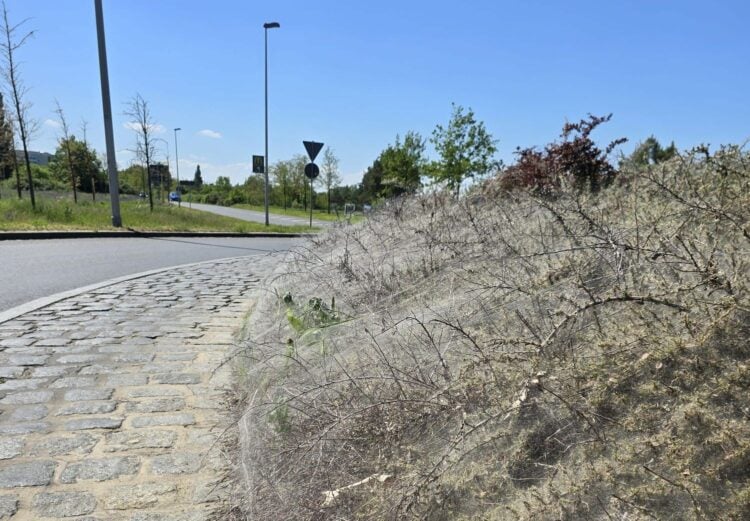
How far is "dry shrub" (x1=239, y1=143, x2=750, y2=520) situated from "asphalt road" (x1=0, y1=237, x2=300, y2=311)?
5.05 meters

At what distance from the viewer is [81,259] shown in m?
9.02

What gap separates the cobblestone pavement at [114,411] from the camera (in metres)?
2.25

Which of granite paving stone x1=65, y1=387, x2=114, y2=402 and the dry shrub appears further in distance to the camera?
granite paving stone x1=65, y1=387, x2=114, y2=402

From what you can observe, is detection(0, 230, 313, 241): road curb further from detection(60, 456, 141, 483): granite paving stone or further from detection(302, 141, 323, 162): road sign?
detection(60, 456, 141, 483): granite paving stone

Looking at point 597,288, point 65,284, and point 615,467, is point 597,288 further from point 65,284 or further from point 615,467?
point 65,284

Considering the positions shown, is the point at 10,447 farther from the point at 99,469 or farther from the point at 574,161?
the point at 574,161

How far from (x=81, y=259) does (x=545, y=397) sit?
9.43 meters

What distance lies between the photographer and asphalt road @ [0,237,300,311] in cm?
662

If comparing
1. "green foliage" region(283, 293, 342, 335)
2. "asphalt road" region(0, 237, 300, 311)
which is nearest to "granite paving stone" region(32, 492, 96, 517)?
"green foliage" region(283, 293, 342, 335)

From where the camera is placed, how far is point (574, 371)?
1818mm

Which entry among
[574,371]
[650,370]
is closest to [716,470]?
[650,370]

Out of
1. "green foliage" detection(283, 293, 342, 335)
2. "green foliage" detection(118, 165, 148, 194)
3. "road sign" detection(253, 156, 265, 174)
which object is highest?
"road sign" detection(253, 156, 265, 174)

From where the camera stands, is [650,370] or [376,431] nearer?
[650,370]

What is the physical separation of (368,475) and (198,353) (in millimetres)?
2827
